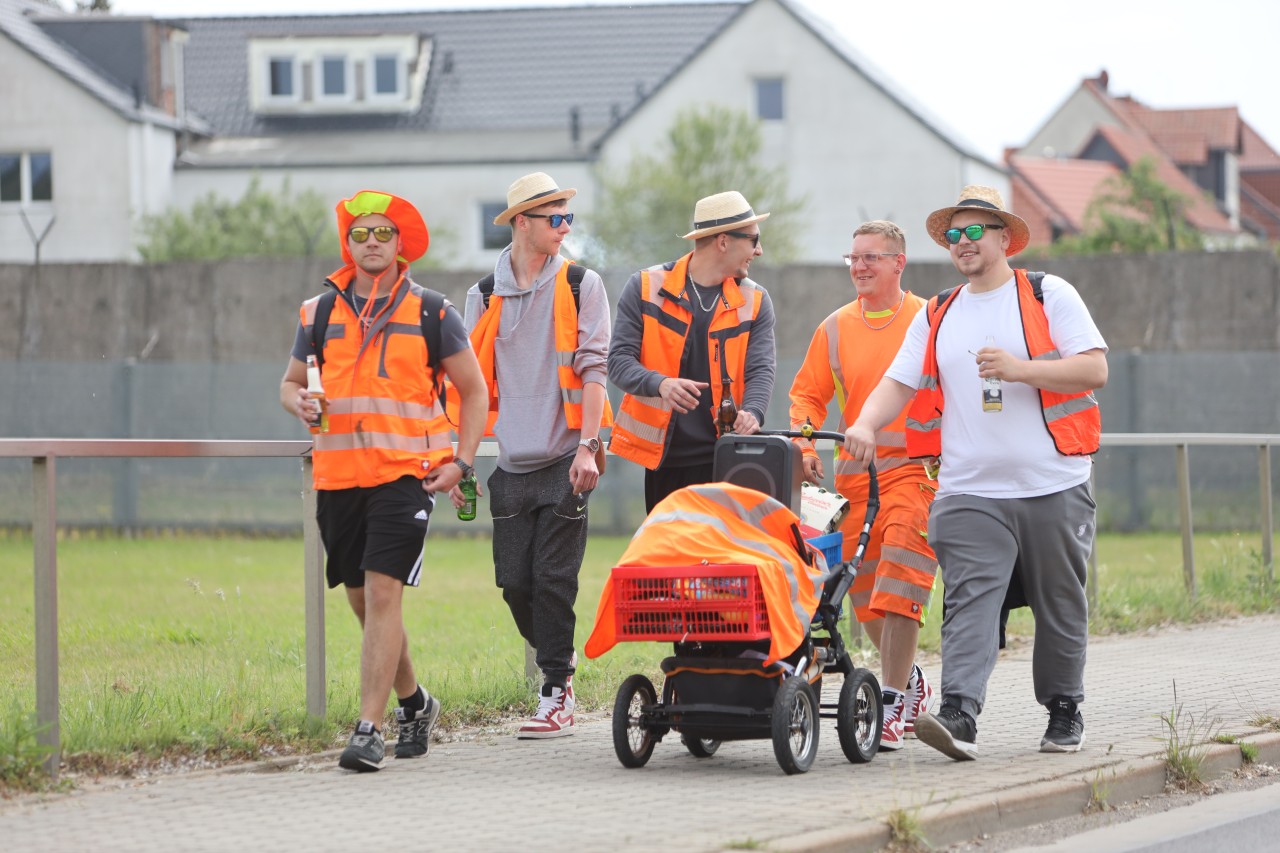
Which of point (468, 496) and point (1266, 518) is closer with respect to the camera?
point (468, 496)

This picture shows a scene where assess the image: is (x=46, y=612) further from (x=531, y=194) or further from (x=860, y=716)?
(x=860, y=716)

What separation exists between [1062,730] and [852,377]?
165cm

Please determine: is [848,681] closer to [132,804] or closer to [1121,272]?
[132,804]

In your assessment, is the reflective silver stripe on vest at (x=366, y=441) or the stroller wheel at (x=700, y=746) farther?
the stroller wheel at (x=700, y=746)

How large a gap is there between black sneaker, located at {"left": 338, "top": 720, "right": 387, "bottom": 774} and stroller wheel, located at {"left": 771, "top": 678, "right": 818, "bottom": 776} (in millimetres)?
1416

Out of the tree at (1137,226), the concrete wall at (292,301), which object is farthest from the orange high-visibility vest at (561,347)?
the tree at (1137,226)

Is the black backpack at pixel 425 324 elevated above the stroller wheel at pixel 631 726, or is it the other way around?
the black backpack at pixel 425 324

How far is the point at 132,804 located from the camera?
19.5ft

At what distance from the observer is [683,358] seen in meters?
7.54

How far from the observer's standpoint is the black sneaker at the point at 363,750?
655 centimetres

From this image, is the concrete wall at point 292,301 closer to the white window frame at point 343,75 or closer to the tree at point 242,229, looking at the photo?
the tree at point 242,229

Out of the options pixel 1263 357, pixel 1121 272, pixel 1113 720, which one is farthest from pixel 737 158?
pixel 1113 720

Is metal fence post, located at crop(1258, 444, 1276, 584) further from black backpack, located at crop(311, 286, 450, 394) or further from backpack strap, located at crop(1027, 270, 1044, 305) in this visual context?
black backpack, located at crop(311, 286, 450, 394)

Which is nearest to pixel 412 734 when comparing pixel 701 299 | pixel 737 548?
pixel 737 548
